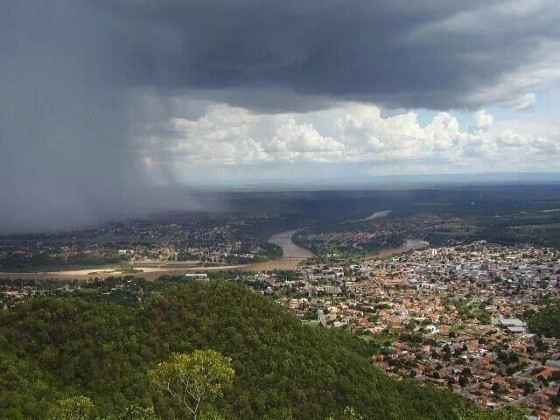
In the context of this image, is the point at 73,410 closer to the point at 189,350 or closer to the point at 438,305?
A: the point at 189,350

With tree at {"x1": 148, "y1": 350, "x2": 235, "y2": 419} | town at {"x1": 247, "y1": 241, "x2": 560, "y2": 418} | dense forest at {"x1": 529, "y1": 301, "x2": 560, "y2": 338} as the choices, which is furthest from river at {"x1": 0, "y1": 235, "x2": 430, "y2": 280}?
tree at {"x1": 148, "y1": 350, "x2": 235, "y2": 419}

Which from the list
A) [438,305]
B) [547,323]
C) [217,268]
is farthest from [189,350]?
[217,268]

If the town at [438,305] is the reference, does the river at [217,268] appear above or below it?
above

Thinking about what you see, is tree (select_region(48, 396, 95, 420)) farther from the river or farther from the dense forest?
the river

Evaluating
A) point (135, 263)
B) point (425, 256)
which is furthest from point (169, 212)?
point (425, 256)

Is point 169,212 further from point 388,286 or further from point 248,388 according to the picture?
point 248,388

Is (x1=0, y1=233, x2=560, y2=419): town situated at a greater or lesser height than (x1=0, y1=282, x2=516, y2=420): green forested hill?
lesser

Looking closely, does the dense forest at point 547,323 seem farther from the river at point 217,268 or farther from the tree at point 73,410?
the tree at point 73,410

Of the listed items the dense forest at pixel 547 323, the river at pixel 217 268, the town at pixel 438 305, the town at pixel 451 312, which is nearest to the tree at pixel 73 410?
the town at pixel 451 312
